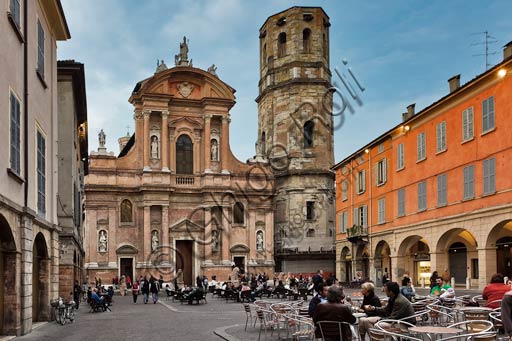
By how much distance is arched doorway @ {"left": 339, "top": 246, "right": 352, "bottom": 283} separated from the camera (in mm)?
43513

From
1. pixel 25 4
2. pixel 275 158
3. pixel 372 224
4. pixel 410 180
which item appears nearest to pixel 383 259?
pixel 372 224

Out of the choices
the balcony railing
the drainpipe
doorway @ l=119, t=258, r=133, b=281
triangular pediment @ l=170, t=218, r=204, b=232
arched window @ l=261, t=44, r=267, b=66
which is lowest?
doorway @ l=119, t=258, r=133, b=281

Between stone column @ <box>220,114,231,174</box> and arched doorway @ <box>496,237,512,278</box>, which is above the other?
stone column @ <box>220,114,231,174</box>

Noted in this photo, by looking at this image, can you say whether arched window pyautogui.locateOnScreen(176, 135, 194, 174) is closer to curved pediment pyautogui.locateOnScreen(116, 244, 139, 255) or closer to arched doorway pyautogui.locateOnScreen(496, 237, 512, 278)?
curved pediment pyautogui.locateOnScreen(116, 244, 139, 255)

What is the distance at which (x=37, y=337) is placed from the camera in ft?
48.6

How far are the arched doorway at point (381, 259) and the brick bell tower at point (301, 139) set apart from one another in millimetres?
12368

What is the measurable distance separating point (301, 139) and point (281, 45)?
8.30 metres

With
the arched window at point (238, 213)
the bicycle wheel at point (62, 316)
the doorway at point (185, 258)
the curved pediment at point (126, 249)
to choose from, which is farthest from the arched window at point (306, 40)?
the bicycle wheel at point (62, 316)

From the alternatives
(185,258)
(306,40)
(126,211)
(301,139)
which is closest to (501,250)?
(185,258)

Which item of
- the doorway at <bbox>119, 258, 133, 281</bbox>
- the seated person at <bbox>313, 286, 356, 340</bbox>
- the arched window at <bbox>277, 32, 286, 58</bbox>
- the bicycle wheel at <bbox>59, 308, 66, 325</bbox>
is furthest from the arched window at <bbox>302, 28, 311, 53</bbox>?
the seated person at <bbox>313, 286, 356, 340</bbox>

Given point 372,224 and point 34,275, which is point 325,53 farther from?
point 34,275

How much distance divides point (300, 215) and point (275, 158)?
5.10 meters

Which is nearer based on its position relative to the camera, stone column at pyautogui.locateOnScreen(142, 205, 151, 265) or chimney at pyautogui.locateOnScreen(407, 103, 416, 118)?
chimney at pyautogui.locateOnScreen(407, 103, 416, 118)

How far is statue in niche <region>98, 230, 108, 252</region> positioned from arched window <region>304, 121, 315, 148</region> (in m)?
17.6
